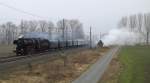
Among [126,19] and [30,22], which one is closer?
[30,22]

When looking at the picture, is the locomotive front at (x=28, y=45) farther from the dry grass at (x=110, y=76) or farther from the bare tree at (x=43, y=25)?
the bare tree at (x=43, y=25)

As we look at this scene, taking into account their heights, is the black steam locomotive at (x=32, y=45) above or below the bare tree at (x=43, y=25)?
below

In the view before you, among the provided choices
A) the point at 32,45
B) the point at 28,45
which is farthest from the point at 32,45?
the point at 28,45

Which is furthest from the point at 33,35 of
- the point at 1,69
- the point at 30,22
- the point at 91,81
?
the point at 30,22

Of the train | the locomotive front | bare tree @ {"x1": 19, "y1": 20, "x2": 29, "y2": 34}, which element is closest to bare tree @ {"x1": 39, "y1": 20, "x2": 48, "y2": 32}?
bare tree @ {"x1": 19, "y1": 20, "x2": 29, "y2": 34}

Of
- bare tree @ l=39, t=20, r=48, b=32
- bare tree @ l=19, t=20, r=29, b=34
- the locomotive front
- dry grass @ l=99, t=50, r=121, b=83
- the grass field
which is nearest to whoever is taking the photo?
the grass field

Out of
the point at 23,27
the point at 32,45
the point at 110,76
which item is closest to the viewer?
the point at 110,76

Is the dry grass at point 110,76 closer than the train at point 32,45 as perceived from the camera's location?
Yes

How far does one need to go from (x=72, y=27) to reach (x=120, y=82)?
143426 mm

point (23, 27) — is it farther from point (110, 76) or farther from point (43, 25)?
point (110, 76)

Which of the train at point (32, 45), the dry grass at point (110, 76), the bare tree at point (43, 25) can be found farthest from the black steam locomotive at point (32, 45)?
the bare tree at point (43, 25)

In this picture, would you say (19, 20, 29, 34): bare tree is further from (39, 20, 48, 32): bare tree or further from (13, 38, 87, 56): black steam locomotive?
(13, 38, 87, 56): black steam locomotive

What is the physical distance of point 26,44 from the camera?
139ft

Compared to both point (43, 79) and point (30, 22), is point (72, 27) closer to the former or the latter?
point (30, 22)
